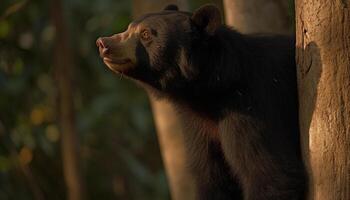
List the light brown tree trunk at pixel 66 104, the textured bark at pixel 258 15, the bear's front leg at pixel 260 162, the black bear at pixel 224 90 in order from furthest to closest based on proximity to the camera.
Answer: the light brown tree trunk at pixel 66 104, the textured bark at pixel 258 15, the black bear at pixel 224 90, the bear's front leg at pixel 260 162

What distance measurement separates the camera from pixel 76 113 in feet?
33.4

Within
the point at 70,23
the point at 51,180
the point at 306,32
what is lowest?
the point at 51,180

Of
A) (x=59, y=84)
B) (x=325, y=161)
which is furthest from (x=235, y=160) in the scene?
(x=59, y=84)

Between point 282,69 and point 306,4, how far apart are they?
72cm

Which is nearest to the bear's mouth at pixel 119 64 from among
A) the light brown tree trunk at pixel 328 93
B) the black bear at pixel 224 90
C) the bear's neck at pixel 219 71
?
the black bear at pixel 224 90

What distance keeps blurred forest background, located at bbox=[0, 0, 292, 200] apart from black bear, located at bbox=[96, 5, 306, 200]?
3.93 meters

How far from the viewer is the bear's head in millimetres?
5066

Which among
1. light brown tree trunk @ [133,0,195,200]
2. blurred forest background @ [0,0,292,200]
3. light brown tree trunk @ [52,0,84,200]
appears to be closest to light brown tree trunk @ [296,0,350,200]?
light brown tree trunk @ [133,0,195,200]

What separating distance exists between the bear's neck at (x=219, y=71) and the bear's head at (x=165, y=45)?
0.02 m

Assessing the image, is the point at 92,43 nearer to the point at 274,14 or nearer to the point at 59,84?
the point at 59,84

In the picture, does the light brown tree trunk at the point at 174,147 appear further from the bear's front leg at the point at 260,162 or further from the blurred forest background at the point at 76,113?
the blurred forest background at the point at 76,113

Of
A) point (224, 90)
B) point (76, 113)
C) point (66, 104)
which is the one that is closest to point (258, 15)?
point (224, 90)

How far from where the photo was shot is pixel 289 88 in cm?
491

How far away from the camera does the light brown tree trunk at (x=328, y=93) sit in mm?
4145
